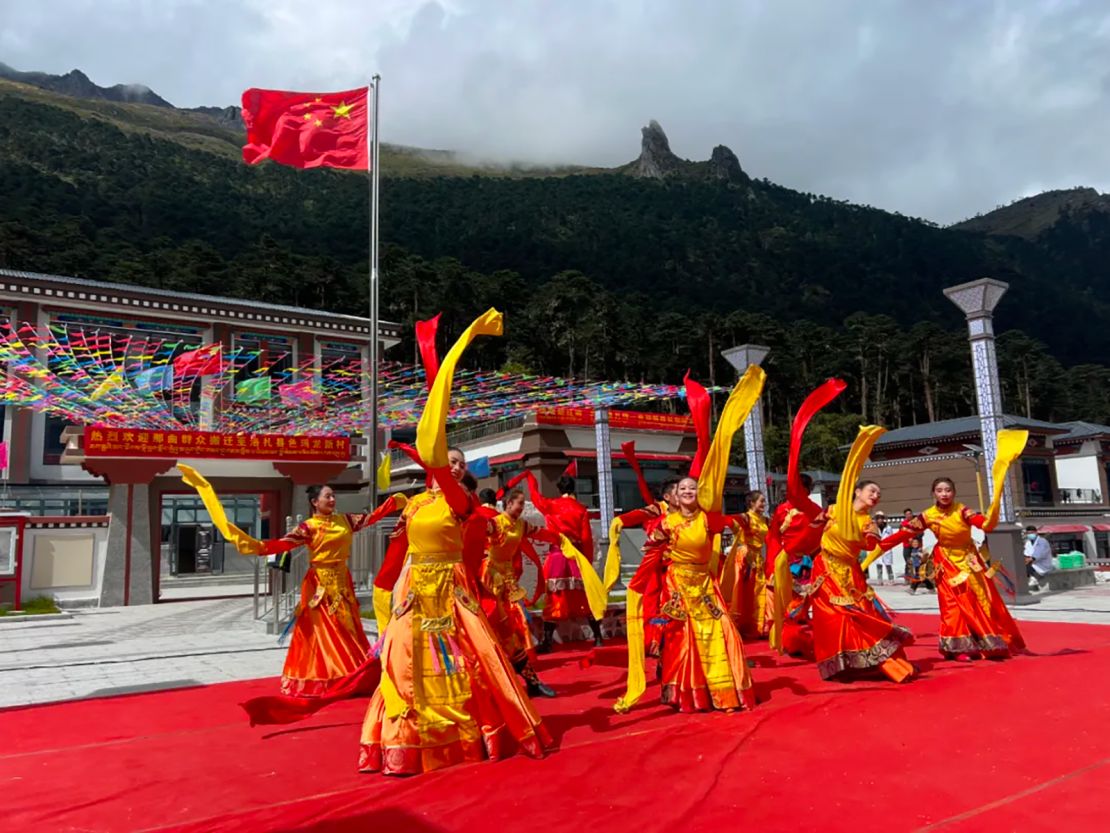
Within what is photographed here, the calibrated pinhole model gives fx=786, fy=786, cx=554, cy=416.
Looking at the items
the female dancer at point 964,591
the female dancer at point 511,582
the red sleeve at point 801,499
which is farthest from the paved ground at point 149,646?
Answer: the red sleeve at point 801,499

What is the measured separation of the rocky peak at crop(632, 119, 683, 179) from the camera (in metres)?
115

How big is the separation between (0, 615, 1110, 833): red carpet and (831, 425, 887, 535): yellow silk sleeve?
1.12 metres

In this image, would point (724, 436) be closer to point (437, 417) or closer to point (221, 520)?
point (437, 417)

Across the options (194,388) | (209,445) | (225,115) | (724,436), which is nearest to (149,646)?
(209,445)

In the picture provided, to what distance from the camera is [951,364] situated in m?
50.9


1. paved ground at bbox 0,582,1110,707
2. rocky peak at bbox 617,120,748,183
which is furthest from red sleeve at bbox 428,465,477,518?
rocky peak at bbox 617,120,748,183

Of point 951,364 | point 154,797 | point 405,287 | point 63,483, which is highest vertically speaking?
point 405,287

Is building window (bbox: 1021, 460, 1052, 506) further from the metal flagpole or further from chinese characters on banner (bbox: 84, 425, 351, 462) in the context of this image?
the metal flagpole

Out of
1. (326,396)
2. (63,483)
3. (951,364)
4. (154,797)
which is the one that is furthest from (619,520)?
(951,364)

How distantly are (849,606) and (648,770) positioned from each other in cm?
256

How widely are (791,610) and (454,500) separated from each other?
4.52 metres

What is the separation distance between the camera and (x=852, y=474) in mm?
5387

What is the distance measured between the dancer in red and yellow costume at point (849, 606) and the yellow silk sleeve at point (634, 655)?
51.3 inches

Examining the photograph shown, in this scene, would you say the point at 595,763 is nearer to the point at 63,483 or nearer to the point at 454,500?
the point at 454,500
